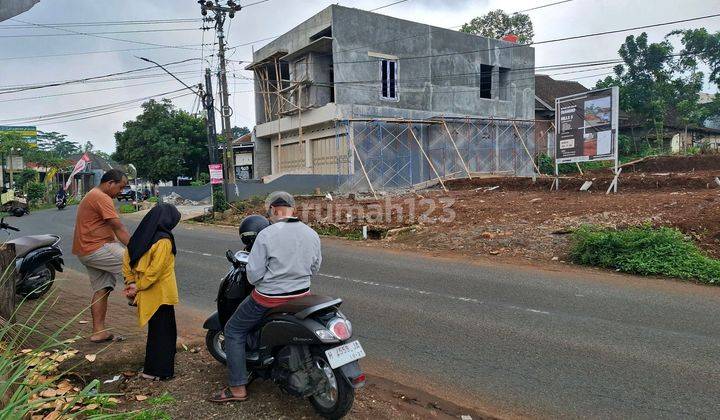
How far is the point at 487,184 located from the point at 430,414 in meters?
19.2

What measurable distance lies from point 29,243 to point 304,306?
569cm

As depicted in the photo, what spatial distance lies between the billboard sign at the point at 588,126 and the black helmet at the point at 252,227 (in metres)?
12.9

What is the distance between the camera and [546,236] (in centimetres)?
1094

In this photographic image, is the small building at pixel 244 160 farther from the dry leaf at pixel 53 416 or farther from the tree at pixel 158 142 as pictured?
the dry leaf at pixel 53 416

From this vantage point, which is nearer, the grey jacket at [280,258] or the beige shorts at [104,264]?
the grey jacket at [280,258]

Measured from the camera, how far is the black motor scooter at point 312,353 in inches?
130

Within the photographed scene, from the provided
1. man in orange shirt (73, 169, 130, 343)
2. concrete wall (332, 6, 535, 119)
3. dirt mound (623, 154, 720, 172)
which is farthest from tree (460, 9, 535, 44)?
man in orange shirt (73, 169, 130, 343)

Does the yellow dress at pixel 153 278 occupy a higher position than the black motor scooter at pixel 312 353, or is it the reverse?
the yellow dress at pixel 153 278

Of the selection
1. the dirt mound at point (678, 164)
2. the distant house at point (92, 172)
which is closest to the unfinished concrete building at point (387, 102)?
the dirt mound at point (678, 164)

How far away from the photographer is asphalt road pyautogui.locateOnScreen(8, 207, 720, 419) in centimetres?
387

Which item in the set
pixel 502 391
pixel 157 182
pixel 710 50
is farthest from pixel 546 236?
pixel 157 182

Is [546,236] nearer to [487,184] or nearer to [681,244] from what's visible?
[681,244]

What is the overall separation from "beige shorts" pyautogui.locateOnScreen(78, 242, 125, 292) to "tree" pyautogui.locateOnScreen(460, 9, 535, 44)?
41.6m

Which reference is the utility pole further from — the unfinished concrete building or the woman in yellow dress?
the woman in yellow dress
